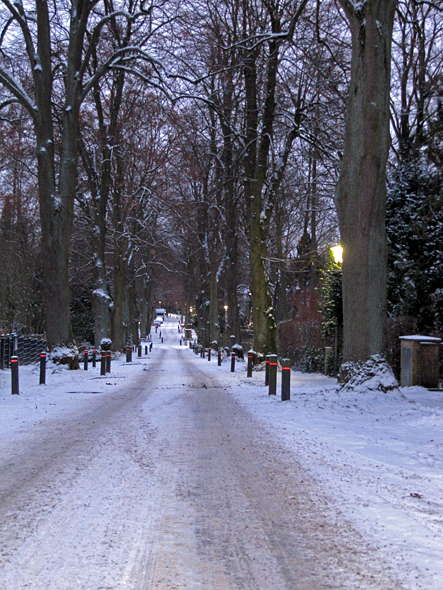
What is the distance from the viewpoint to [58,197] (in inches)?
687

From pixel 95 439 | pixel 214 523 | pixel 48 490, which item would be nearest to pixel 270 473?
pixel 214 523

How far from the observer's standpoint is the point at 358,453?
6.45m

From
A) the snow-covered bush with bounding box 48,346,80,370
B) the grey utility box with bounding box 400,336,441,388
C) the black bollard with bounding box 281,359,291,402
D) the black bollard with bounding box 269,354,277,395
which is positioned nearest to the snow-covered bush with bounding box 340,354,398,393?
the black bollard with bounding box 281,359,291,402

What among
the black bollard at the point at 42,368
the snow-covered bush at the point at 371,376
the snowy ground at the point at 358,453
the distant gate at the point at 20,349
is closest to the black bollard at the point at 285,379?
the snowy ground at the point at 358,453

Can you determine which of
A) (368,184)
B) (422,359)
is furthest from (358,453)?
(422,359)

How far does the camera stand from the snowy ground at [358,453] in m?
3.61

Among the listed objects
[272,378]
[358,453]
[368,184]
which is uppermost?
[368,184]

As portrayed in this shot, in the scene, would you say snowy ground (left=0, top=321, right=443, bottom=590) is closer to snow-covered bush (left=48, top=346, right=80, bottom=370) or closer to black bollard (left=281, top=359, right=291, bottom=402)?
black bollard (left=281, top=359, right=291, bottom=402)

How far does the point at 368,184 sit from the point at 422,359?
462 cm

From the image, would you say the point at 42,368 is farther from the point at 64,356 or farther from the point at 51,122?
the point at 51,122

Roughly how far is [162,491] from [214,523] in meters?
0.91

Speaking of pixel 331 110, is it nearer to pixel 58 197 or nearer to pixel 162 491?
pixel 58 197

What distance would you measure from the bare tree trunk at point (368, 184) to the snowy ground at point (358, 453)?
1.37m

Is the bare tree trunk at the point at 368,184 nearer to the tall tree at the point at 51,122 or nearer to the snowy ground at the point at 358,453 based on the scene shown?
the snowy ground at the point at 358,453
